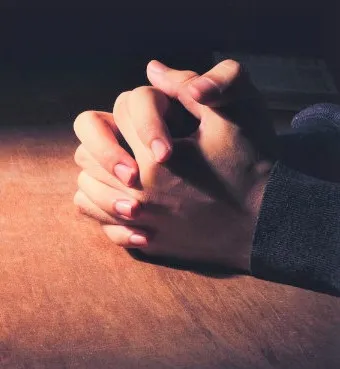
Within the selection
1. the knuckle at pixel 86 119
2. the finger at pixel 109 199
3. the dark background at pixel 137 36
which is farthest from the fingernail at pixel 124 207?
the dark background at pixel 137 36

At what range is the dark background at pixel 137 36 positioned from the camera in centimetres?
157

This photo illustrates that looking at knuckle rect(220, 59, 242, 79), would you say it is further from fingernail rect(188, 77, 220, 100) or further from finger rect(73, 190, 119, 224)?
finger rect(73, 190, 119, 224)

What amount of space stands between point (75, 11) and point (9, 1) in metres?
0.17

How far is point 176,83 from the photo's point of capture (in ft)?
2.81

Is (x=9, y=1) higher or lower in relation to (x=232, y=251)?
higher

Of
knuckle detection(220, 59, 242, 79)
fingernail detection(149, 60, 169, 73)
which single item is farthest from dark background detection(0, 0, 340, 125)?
knuckle detection(220, 59, 242, 79)

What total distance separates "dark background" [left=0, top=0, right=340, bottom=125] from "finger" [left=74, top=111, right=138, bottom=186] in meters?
0.60

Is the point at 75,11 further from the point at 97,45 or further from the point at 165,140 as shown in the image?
the point at 165,140

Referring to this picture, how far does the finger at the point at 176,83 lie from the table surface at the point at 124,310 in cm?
20

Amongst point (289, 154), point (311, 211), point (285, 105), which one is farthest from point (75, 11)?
point (311, 211)

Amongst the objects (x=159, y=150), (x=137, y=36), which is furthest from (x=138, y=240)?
(x=137, y=36)

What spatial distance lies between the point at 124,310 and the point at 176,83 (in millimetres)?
293

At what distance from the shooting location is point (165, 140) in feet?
2.50

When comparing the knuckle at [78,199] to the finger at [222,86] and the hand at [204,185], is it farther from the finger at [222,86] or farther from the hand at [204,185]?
the finger at [222,86]
